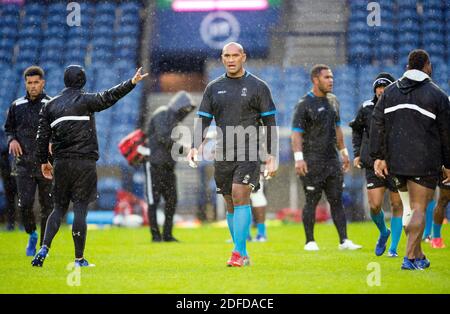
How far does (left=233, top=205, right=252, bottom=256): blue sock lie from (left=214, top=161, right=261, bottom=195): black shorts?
0.25 metres

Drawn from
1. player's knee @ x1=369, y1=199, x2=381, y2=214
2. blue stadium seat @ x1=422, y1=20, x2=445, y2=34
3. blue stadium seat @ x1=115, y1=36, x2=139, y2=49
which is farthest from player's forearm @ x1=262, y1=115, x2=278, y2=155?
blue stadium seat @ x1=115, y1=36, x2=139, y2=49

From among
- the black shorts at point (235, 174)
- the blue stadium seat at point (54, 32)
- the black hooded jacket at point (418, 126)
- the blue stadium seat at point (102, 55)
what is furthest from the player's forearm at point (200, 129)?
the blue stadium seat at point (54, 32)

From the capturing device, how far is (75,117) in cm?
884

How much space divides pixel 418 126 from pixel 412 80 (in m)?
0.41

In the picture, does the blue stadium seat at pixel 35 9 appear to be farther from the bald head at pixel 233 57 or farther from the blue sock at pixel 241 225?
the blue sock at pixel 241 225

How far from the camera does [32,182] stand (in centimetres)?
1080

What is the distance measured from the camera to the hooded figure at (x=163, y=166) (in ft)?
44.8

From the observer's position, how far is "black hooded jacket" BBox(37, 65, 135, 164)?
8.82m

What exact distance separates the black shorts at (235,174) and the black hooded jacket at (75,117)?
1.19 metres

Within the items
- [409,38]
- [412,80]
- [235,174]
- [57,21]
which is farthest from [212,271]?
[57,21]

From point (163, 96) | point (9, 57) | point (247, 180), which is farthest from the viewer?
point (9, 57)

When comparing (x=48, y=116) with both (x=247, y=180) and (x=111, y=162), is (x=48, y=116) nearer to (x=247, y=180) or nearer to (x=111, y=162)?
(x=247, y=180)
